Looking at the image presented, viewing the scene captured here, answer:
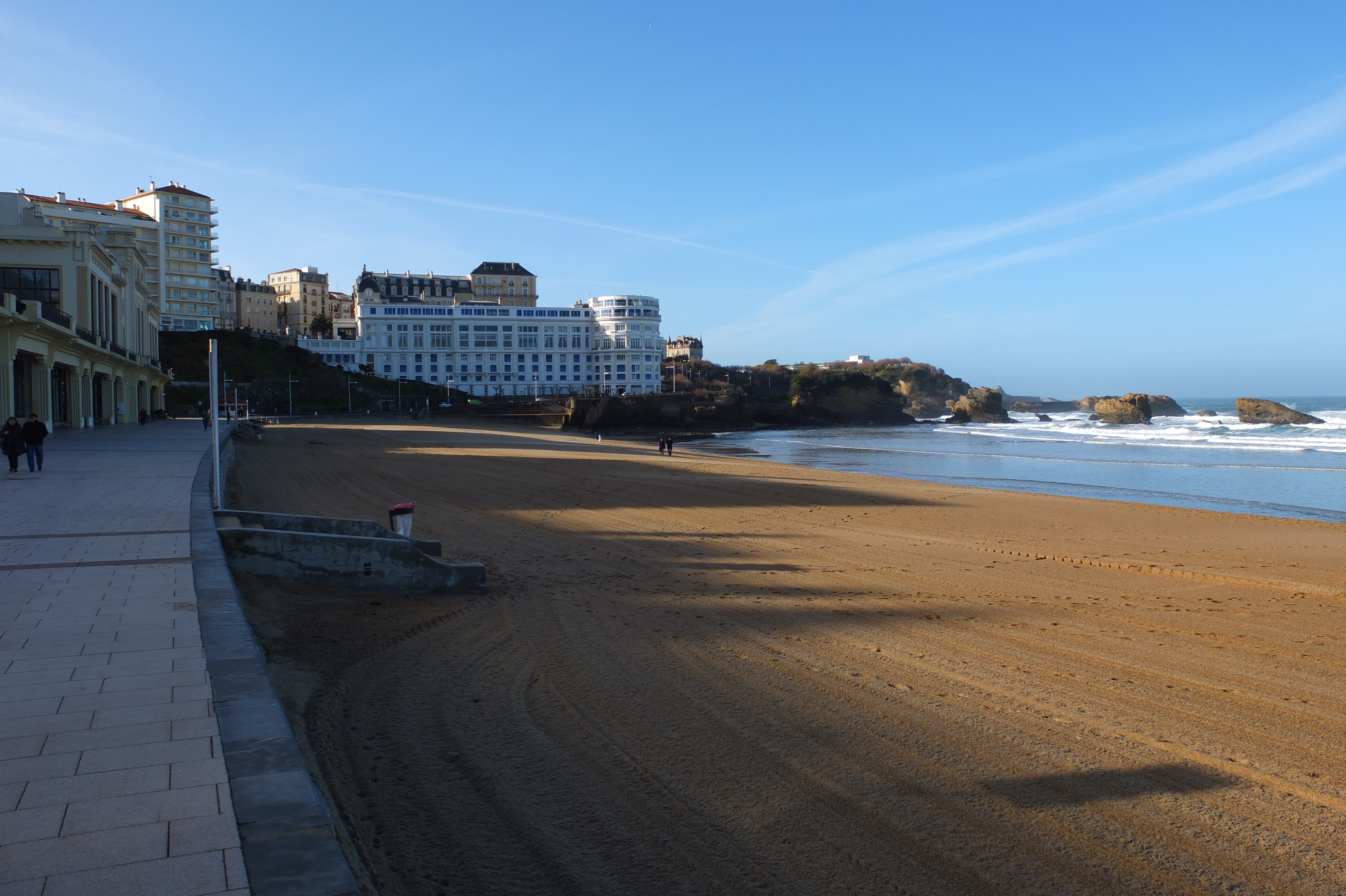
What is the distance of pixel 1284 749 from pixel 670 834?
140 inches

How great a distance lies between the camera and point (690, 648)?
6.61 meters

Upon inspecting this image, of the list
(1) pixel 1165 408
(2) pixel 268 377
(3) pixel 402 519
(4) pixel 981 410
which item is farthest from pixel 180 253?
(1) pixel 1165 408

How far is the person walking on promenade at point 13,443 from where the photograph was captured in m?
15.8

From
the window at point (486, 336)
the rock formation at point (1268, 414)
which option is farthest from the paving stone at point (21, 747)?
the window at point (486, 336)

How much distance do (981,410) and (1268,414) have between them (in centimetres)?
2447

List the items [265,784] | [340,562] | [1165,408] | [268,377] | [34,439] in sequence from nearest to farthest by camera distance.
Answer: [265,784] → [340,562] → [34,439] → [268,377] → [1165,408]

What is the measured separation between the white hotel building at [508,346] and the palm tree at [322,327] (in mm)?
6340

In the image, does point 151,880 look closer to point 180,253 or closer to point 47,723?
point 47,723

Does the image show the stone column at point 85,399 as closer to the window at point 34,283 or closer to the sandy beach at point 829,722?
the window at point 34,283

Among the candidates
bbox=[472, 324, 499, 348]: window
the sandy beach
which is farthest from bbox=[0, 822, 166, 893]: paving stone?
bbox=[472, 324, 499, 348]: window

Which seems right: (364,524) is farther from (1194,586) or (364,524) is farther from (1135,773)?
(1194,586)

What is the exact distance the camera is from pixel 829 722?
502 centimetres

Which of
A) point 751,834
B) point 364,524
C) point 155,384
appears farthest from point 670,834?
point 155,384

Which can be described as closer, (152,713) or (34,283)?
(152,713)
